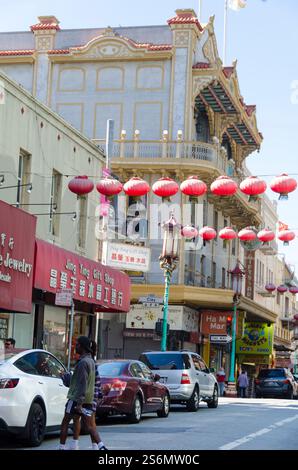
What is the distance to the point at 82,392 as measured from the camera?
12844mm

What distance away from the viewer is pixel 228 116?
46.1m

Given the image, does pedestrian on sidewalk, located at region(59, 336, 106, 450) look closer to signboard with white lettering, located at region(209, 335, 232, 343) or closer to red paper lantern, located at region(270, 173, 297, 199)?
red paper lantern, located at region(270, 173, 297, 199)

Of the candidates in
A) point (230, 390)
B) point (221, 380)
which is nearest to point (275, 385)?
point (221, 380)

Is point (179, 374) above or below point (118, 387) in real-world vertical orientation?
above

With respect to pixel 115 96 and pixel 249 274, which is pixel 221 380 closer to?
pixel 115 96

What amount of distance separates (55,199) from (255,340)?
94.3ft

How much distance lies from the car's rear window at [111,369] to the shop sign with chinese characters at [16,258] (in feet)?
9.83

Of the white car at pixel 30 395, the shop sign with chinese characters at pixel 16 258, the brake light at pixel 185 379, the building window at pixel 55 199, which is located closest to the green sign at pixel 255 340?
the building window at pixel 55 199

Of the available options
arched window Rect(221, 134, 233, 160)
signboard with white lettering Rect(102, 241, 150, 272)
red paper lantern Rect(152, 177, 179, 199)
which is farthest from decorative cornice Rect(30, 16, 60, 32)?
red paper lantern Rect(152, 177, 179, 199)

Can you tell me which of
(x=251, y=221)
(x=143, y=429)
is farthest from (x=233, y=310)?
(x=143, y=429)

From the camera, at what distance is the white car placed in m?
13.8

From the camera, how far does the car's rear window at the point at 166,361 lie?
26062 mm

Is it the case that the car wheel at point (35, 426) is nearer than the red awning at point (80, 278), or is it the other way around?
the car wheel at point (35, 426)

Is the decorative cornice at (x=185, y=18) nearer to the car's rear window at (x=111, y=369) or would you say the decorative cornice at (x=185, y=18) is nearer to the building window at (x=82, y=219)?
the building window at (x=82, y=219)
